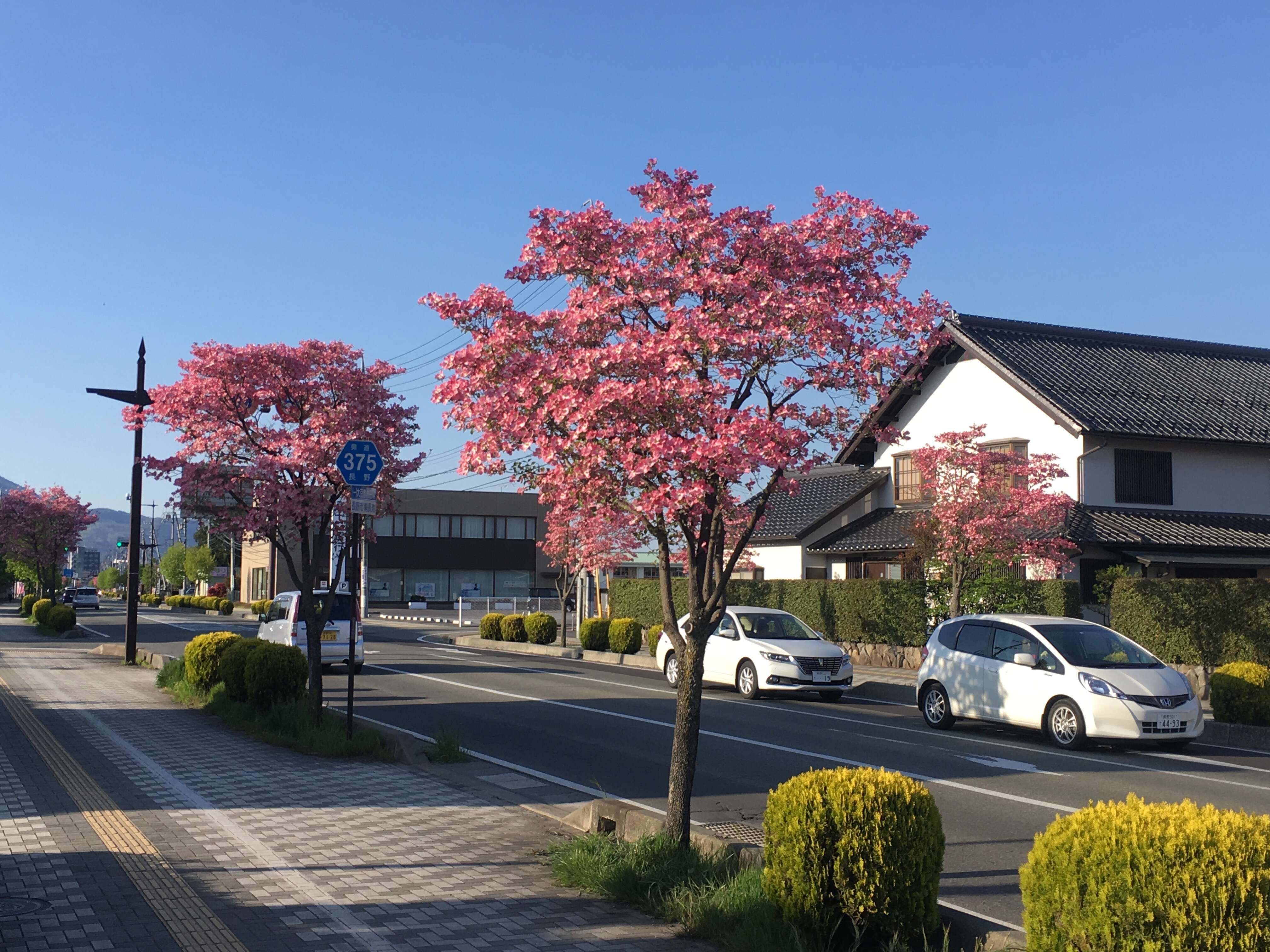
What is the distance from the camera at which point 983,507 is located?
22.9 meters

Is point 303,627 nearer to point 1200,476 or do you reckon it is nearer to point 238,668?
point 238,668

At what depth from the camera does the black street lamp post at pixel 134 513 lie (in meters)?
23.6

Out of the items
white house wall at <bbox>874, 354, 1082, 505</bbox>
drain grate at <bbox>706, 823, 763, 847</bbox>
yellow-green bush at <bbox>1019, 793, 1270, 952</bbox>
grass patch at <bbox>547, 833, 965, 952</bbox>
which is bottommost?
drain grate at <bbox>706, 823, 763, 847</bbox>

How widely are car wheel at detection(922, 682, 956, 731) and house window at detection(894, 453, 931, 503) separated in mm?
16369

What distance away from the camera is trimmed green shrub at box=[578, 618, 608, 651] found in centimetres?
3231

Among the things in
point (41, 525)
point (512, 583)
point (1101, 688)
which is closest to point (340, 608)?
point (1101, 688)

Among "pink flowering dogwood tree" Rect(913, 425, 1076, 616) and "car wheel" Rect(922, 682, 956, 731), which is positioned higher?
"pink flowering dogwood tree" Rect(913, 425, 1076, 616)

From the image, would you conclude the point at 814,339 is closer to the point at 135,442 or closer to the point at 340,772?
the point at 340,772

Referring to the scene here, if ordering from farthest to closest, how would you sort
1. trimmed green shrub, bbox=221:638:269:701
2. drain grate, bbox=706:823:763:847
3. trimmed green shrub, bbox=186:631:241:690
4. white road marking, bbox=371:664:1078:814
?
trimmed green shrub, bbox=186:631:241:690 < trimmed green shrub, bbox=221:638:269:701 < white road marking, bbox=371:664:1078:814 < drain grate, bbox=706:823:763:847

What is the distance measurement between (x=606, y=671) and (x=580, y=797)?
52.4 ft

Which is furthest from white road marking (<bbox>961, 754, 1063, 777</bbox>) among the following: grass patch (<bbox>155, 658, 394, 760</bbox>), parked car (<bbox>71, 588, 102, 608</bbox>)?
parked car (<bbox>71, 588, 102, 608</bbox>)

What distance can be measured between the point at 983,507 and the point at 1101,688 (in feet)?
29.6

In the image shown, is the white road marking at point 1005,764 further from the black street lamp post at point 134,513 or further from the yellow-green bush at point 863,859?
the black street lamp post at point 134,513

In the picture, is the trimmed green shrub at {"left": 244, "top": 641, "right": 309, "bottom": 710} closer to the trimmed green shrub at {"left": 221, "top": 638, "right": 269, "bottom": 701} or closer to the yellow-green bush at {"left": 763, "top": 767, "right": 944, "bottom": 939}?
the trimmed green shrub at {"left": 221, "top": 638, "right": 269, "bottom": 701}
